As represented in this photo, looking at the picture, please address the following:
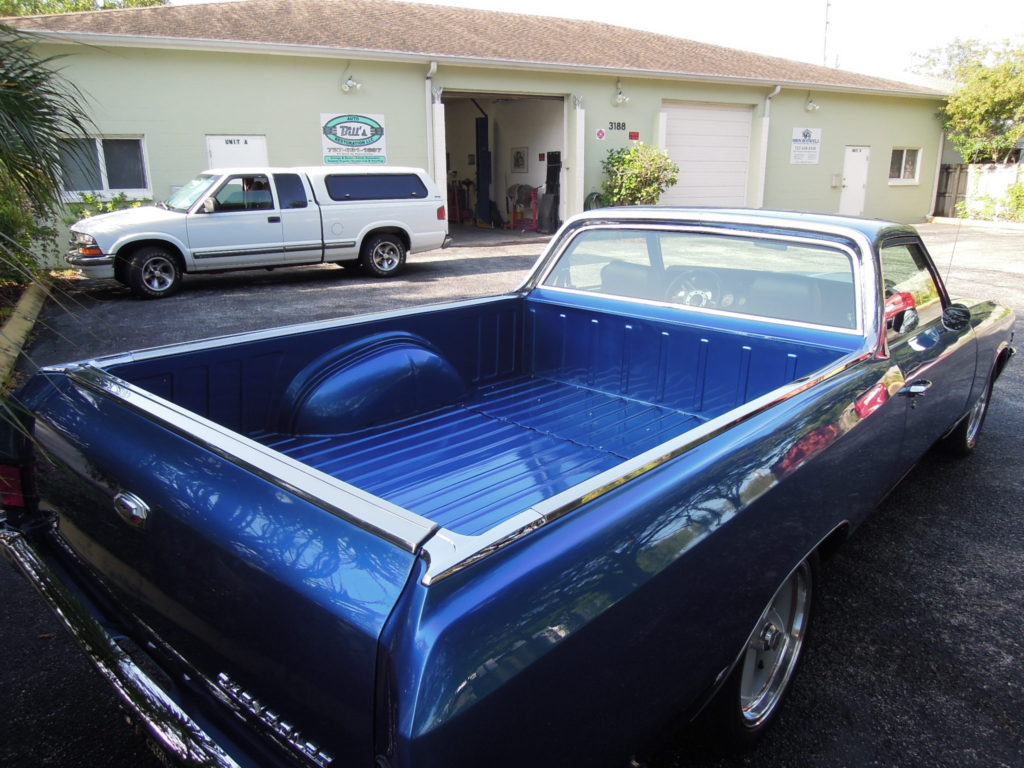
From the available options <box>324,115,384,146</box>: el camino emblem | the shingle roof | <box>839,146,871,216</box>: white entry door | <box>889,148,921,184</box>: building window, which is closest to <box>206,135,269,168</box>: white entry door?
<box>324,115,384,146</box>: el camino emblem

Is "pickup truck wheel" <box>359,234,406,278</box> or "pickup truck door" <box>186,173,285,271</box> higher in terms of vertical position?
"pickup truck door" <box>186,173,285,271</box>

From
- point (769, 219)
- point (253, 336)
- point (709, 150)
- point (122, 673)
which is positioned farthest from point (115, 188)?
point (709, 150)

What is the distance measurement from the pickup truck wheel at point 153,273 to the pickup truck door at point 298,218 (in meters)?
1.63

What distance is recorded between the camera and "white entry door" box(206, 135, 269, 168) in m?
13.3

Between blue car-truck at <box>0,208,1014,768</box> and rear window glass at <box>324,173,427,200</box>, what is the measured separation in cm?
815

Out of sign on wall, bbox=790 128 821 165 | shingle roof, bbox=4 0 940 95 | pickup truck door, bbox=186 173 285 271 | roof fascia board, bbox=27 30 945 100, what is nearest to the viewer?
pickup truck door, bbox=186 173 285 271

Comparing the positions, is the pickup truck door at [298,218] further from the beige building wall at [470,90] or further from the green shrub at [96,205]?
the beige building wall at [470,90]

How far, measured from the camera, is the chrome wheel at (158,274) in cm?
989

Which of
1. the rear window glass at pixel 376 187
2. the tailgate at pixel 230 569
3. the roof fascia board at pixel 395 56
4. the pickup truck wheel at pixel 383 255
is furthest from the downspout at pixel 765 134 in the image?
the tailgate at pixel 230 569

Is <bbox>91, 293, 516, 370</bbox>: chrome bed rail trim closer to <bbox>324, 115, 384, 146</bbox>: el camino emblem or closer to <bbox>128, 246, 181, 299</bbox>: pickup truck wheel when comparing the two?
<bbox>128, 246, 181, 299</bbox>: pickup truck wheel

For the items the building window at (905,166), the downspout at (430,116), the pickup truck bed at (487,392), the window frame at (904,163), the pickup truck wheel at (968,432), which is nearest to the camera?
the pickup truck bed at (487,392)

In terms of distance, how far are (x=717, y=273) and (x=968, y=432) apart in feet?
6.82

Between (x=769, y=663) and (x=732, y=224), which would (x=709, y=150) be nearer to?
(x=732, y=224)

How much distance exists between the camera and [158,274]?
10.0 m
